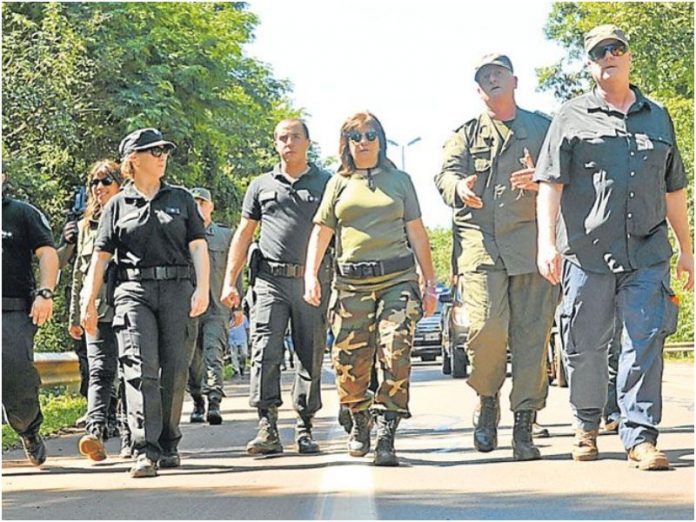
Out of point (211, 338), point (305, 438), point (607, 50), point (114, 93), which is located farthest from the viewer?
point (114, 93)

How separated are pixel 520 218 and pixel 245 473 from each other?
7.70ft

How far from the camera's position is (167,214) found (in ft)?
30.6

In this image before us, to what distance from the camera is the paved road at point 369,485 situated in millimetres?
6992

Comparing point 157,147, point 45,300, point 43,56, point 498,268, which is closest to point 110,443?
point 45,300

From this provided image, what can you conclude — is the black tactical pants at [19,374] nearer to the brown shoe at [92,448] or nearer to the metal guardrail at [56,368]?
the brown shoe at [92,448]

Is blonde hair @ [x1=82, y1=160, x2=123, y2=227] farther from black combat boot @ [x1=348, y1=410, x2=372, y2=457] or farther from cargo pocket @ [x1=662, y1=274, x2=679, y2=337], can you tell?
cargo pocket @ [x1=662, y1=274, x2=679, y2=337]

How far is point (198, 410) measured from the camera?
13945 mm

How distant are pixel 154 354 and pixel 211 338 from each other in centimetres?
519

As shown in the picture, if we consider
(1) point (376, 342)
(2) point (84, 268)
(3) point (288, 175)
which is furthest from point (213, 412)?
(1) point (376, 342)

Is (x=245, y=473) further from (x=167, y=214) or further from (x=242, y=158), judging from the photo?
(x=242, y=158)

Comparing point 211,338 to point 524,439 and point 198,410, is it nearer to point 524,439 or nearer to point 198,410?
point 198,410

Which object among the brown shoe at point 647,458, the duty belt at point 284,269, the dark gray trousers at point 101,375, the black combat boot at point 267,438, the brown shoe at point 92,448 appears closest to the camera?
the brown shoe at point 647,458

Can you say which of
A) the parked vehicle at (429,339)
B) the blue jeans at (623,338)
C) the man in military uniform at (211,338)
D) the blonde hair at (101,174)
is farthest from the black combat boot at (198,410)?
the parked vehicle at (429,339)

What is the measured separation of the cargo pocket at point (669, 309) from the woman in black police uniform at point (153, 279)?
9.21 ft
